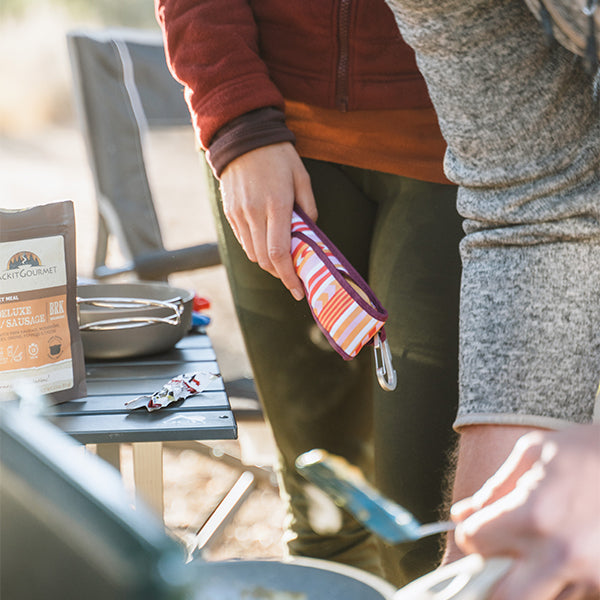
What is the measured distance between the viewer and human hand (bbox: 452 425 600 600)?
375 mm

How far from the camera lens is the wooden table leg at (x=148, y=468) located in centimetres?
112

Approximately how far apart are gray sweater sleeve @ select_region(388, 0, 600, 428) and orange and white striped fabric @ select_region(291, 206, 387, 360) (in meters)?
0.14

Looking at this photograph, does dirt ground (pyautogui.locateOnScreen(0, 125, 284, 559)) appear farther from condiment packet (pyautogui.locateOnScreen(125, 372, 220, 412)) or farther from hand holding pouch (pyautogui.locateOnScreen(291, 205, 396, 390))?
hand holding pouch (pyautogui.locateOnScreen(291, 205, 396, 390))

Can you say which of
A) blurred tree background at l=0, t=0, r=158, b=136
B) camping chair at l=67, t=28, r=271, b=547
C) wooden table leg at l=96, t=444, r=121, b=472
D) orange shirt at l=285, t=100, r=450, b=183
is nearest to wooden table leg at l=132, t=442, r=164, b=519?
wooden table leg at l=96, t=444, r=121, b=472

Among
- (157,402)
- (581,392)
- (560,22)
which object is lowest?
(157,402)

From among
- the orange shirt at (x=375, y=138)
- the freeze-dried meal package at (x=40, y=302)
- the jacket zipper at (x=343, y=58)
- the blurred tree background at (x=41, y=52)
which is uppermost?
the jacket zipper at (x=343, y=58)

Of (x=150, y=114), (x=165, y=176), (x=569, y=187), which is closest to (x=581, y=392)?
(x=569, y=187)

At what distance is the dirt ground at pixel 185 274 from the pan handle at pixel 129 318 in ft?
1.09

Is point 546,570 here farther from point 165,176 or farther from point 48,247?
point 165,176

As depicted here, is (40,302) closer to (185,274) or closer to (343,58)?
(343,58)

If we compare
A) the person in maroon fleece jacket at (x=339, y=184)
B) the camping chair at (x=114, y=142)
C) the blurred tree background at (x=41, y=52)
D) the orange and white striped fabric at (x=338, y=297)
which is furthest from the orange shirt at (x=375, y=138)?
the blurred tree background at (x=41, y=52)

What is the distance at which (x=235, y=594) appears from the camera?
378 millimetres

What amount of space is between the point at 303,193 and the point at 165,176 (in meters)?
6.24

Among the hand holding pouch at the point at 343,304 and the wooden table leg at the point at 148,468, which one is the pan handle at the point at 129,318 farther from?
the hand holding pouch at the point at 343,304
